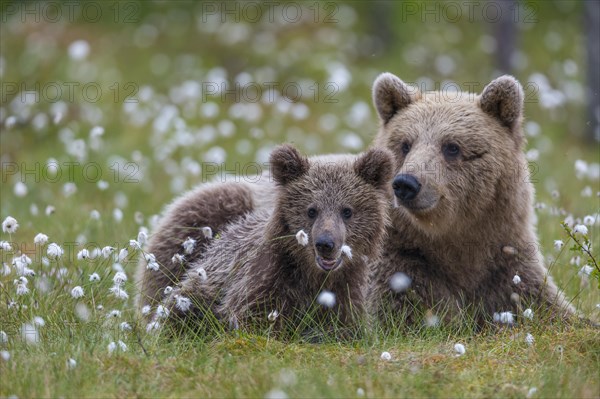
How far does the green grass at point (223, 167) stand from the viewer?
18.1ft

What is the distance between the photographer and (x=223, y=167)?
40.9 feet

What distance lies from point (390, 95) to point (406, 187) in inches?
47.9

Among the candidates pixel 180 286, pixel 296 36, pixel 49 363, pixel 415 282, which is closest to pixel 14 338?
pixel 49 363

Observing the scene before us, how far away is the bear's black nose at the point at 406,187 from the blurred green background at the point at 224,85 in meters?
2.54

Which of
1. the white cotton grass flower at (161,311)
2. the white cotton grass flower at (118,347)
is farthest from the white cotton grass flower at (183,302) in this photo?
the white cotton grass flower at (118,347)

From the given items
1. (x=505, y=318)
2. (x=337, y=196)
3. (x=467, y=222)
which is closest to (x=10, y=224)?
(x=337, y=196)

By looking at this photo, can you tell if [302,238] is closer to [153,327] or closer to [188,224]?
[153,327]

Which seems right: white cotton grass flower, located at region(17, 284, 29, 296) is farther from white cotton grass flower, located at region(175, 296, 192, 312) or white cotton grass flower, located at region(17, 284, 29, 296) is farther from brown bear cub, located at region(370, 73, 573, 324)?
brown bear cub, located at region(370, 73, 573, 324)

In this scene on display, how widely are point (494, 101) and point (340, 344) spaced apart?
243 cm

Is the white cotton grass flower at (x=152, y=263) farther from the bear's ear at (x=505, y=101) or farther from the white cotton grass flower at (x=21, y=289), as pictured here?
the bear's ear at (x=505, y=101)

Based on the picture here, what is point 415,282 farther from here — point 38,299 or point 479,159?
point 38,299

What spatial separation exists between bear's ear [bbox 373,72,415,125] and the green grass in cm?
170

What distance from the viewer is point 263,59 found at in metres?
18.0

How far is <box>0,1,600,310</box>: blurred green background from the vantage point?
12.3 meters
